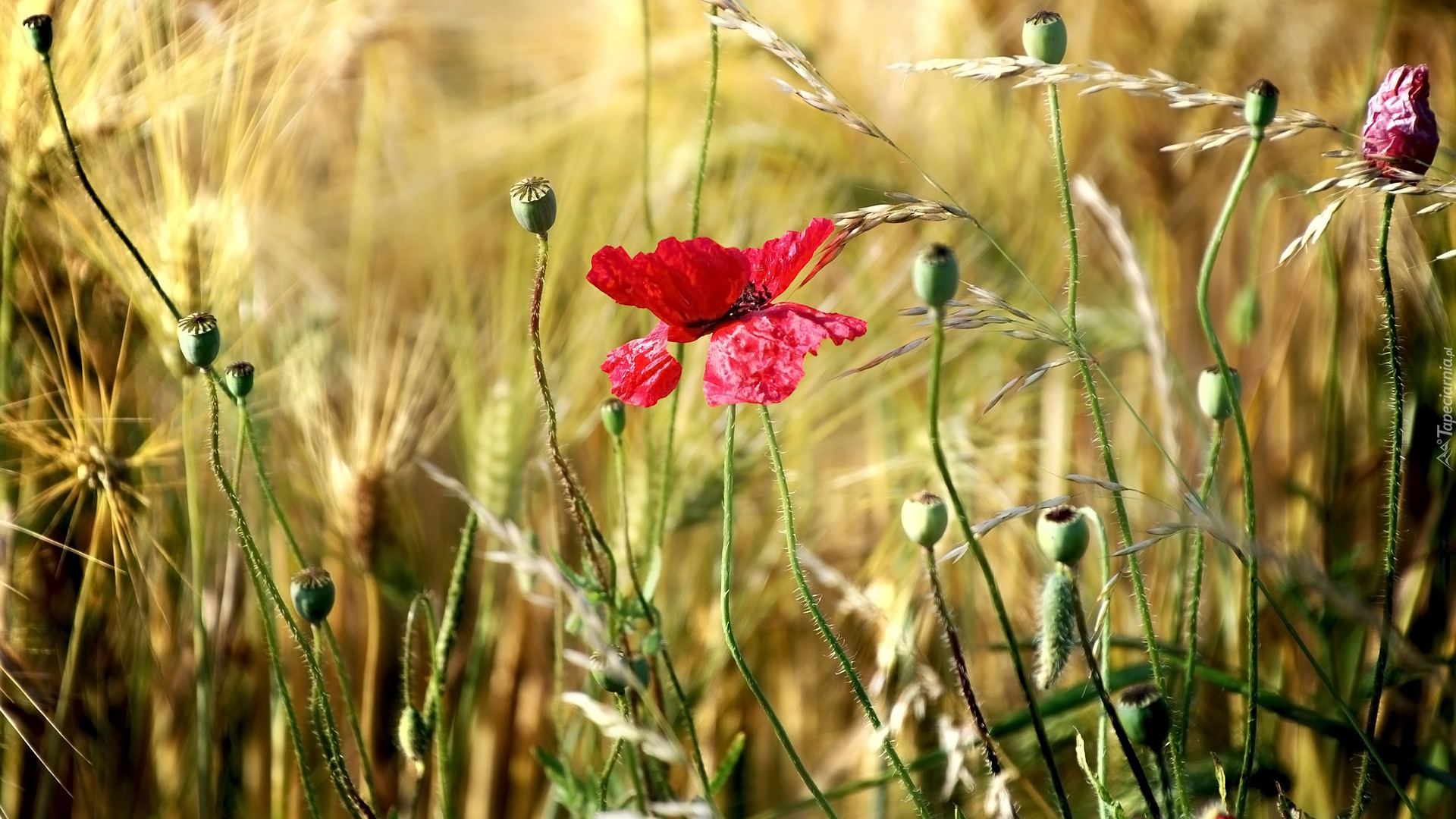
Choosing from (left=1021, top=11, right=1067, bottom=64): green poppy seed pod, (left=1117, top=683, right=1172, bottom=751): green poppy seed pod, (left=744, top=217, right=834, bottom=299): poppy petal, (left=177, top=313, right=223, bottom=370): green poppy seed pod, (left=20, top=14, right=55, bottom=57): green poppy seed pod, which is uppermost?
(left=20, top=14, right=55, bottom=57): green poppy seed pod

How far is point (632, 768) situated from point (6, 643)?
1.22ft

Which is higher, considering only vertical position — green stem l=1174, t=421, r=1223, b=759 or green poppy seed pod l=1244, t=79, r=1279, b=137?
green poppy seed pod l=1244, t=79, r=1279, b=137

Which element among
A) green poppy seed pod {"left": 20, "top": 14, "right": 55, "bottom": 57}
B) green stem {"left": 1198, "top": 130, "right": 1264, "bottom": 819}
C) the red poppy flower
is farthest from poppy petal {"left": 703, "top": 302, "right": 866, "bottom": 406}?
green poppy seed pod {"left": 20, "top": 14, "right": 55, "bottom": 57}

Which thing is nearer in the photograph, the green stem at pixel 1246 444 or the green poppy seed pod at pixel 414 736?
the green stem at pixel 1246 444

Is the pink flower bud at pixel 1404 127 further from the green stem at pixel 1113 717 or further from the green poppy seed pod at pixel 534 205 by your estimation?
the green poppy seed pod at pixel 534 205

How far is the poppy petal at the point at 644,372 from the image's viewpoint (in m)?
0.49

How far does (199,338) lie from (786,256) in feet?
0.74

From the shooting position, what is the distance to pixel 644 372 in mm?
499

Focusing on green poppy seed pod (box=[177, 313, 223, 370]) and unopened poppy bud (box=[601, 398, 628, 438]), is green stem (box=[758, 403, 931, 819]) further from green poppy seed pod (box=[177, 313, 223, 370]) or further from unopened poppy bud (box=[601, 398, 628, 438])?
green poppy seed pod (box=[177, 313, 223, 370])

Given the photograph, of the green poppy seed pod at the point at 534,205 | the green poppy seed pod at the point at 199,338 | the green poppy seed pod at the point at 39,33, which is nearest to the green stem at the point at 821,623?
the green poppy seed pod at the point at 534,205

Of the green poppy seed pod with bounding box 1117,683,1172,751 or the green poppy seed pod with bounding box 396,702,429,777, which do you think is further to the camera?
the green poppy seed pod with bounding box 396,702,429,777

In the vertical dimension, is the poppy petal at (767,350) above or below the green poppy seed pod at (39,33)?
below

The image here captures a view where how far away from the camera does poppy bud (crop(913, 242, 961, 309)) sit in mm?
384

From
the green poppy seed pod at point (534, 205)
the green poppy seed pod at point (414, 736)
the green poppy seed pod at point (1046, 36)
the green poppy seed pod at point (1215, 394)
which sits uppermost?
the green poppy seed pod at point (1046, 36)
